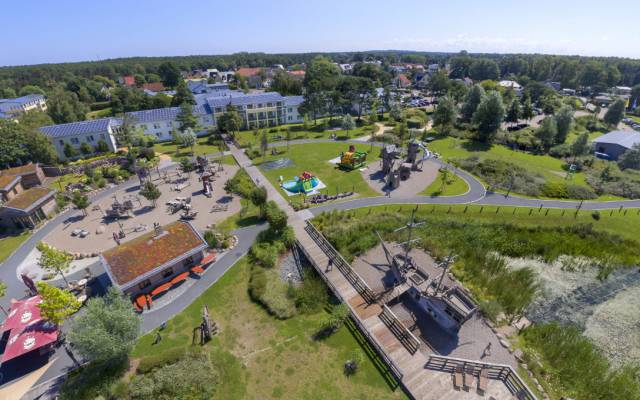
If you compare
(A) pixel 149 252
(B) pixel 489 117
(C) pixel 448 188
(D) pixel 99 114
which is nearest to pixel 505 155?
(B) pixel 489 117

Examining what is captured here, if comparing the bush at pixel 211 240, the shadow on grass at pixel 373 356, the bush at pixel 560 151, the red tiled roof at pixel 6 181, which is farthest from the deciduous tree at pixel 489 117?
the red tiled roof at pixel 6 181

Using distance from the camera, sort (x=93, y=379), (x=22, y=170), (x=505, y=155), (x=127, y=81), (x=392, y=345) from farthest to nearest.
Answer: (x=127, y=81), (x=505, y=155), (x=22, y=170), (x=392, y=345), (x=93, y=379)

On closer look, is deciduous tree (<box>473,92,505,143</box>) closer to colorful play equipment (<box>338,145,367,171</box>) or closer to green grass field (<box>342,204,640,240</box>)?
green grass field (<box>342,204,640,240</box>)

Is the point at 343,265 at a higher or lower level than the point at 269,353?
higher

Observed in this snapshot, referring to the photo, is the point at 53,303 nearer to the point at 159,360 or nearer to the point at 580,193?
the point at 159,360

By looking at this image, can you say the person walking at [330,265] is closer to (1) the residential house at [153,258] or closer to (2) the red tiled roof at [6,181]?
(1) the residential house at [153,258]

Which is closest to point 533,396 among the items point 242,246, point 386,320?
point 386,320

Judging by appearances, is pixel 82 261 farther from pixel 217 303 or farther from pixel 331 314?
pixel 331 314
